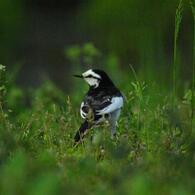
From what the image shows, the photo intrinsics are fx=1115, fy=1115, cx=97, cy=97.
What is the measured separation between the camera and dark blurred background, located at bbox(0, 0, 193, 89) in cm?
1385

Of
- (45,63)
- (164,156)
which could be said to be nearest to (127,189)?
(164,156)

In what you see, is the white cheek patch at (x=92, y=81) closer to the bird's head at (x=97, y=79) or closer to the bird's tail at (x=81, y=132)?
the bird's head at (x=97, y=79)

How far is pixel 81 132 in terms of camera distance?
6820mm

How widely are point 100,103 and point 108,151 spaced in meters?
1.61

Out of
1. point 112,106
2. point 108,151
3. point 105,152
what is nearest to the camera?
point 108,151

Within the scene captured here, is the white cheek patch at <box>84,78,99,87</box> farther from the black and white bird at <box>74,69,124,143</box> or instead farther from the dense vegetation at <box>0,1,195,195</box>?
the dense vegetation at <box>0,1,195,195</box>

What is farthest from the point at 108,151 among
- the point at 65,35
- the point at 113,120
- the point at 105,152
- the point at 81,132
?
the point at 65,35

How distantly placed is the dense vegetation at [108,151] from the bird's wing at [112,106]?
3.1 inches

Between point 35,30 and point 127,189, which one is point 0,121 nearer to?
point 127,189

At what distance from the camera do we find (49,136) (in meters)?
6.69

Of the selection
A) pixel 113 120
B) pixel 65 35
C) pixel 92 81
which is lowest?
pixel 65 35

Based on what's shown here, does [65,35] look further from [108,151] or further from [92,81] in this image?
[108,151]

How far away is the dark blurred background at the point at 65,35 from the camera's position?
13852 mm

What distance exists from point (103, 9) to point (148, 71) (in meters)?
7.13
